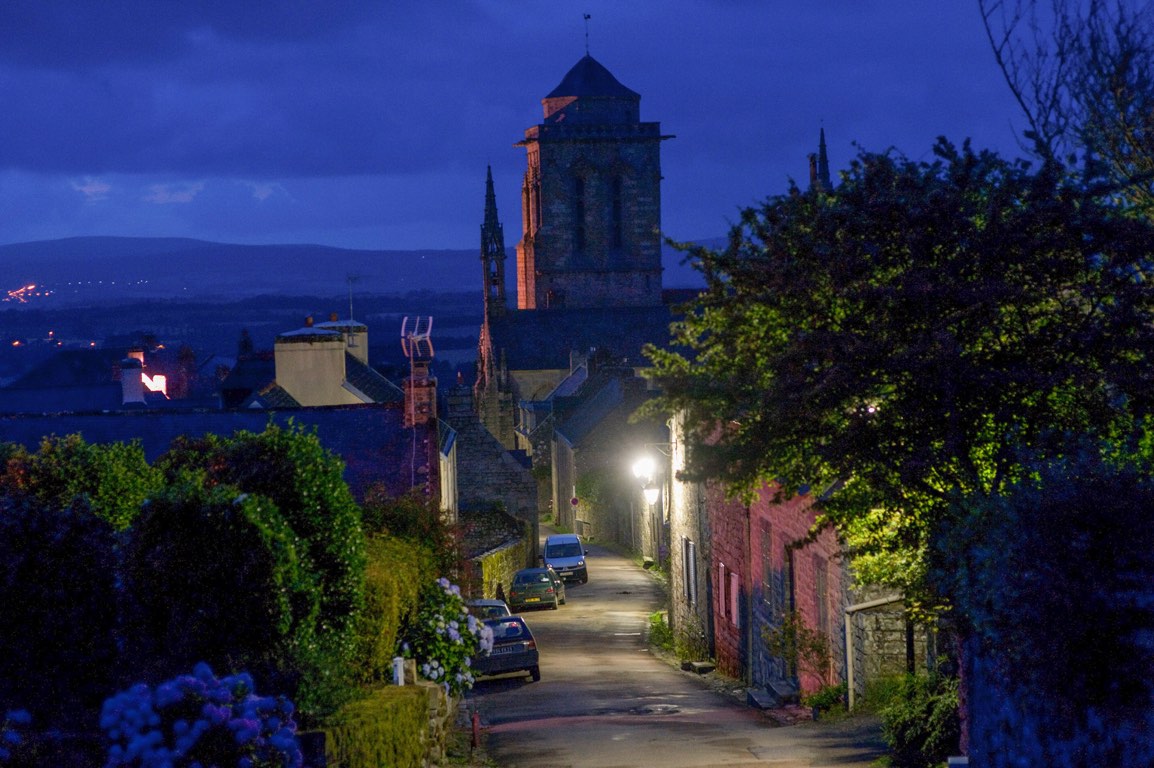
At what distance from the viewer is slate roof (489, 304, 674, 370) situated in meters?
102

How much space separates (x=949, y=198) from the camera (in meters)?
15.9

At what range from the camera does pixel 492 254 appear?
11262cm

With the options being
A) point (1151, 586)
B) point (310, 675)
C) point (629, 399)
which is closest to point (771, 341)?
point (310, 675)

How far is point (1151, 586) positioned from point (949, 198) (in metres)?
7.18

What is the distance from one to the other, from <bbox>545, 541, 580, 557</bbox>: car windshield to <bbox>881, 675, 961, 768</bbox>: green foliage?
33099mm

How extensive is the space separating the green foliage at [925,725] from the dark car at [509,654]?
1229 centimetres

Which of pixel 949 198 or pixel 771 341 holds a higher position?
pixel 949 198

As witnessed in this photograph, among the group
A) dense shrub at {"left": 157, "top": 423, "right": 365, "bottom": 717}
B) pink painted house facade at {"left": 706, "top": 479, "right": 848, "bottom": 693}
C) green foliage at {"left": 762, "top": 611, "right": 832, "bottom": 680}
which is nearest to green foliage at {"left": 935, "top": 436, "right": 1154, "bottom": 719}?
pink painted house facade at {"left": 706, "top": 479, "right": 848, "bottom": 693}

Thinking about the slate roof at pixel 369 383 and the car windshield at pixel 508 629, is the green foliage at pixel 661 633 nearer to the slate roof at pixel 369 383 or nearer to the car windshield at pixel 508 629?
the car windshield at pixel 508 629

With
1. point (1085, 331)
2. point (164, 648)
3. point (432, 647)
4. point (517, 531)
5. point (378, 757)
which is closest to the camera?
point (164, 648)

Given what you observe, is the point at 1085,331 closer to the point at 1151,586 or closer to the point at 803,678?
the point at 1151,586

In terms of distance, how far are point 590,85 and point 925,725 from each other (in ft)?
335

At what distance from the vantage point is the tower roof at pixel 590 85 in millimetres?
114688

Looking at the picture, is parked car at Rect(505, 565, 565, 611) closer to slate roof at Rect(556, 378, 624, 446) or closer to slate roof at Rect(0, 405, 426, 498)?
slate roof at Rect(0, 405, 426, 498)
